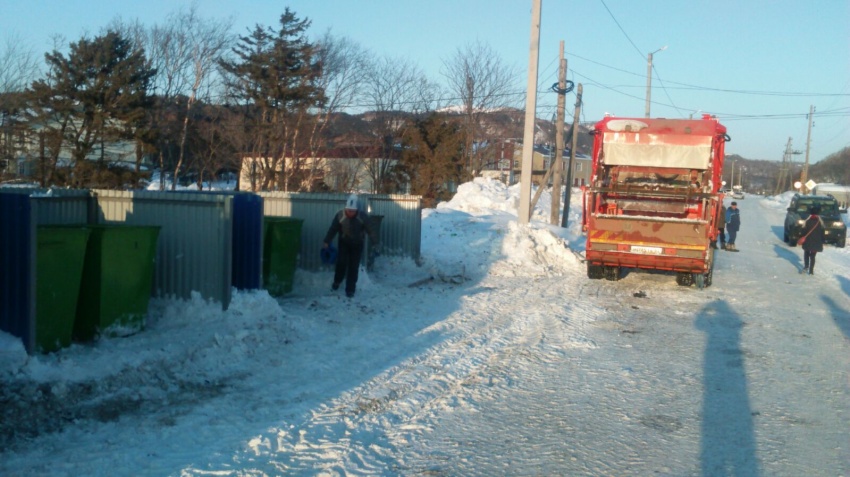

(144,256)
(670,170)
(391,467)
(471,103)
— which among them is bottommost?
(391,467)

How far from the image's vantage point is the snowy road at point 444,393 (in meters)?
5.13

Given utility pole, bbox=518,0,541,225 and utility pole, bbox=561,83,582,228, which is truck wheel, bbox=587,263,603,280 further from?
utility pole, bbox=561,83,582,228

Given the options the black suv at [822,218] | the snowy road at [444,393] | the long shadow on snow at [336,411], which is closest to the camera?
the long shadow on snow at [336,411]

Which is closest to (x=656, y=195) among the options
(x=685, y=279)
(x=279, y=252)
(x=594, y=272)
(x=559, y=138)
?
(x=685, y=279)

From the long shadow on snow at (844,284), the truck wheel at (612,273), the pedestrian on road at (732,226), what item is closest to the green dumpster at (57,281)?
the truck wheel at (612,273)

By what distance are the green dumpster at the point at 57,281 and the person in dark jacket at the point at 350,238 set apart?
15.1 feet

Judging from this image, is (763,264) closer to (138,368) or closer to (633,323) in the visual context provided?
(633,323)

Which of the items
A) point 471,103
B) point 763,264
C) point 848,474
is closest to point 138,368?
point 848,474

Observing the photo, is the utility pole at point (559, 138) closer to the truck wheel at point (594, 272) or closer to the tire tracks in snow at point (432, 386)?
the truck wheel at point (594, 272)

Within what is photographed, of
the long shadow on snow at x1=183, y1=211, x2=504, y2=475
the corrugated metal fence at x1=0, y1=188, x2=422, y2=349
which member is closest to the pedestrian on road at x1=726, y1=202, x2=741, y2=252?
the long shadow on snow at x1=183, y1=211, x2=504, y2=475

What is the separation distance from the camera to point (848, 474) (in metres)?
5.11

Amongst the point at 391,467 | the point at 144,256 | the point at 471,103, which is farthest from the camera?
the point at 471,103

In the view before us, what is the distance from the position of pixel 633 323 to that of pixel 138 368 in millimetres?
7142

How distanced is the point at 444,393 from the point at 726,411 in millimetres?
2622
